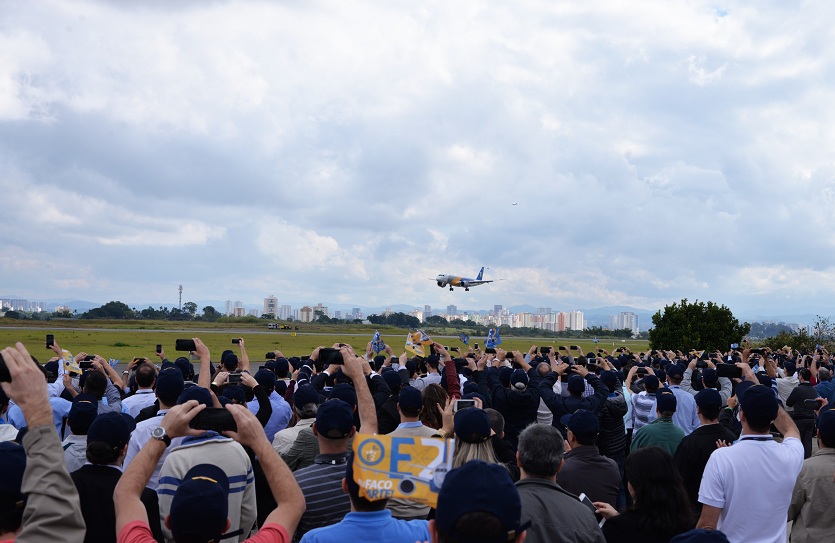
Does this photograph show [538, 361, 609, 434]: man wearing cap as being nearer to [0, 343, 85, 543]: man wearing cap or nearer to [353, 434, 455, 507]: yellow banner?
[353, 434, 455, 507]: yellow banner

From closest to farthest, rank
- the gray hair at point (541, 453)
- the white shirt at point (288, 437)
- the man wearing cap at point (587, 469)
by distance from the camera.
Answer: the gray hair at point (541, 453) < the man wearing cap at point (587, 469) < the white shirt at point (288, 437)

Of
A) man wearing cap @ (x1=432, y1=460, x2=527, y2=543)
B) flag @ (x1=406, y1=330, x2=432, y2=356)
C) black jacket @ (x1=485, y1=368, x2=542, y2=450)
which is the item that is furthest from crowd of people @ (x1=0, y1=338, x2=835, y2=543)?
flag @ (x1=406, y1=330, x2=432, y2=356)

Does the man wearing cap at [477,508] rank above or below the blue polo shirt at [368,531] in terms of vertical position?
above

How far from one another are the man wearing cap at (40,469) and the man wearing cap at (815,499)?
553 centimetres

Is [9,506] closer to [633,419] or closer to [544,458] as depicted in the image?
[544,458]

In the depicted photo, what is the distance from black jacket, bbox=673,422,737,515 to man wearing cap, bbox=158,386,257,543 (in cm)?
394

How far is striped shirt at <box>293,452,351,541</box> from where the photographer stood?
15.4ft

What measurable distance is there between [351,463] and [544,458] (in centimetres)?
153

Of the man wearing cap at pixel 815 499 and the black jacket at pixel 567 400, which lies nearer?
the man wearing cap at pixel 815 499

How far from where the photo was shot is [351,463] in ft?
12.1

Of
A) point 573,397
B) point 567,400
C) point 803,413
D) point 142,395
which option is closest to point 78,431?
point 142,395

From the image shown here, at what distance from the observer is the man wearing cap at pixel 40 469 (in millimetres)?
3110

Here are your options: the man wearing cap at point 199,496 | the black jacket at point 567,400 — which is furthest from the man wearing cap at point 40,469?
the black jacket at point 567,400

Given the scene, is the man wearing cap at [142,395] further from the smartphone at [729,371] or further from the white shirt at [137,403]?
the smartphone at [729,371]
